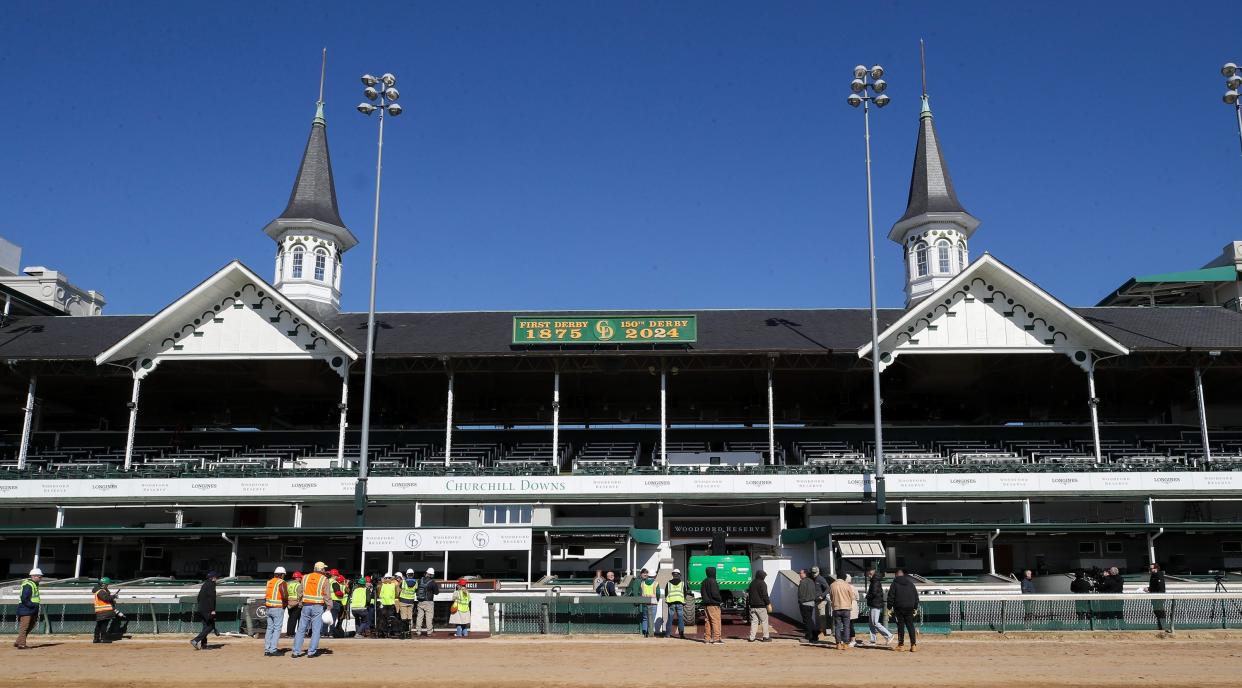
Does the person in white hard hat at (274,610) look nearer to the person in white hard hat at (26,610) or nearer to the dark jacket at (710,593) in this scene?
the person in white hard hat at (26,610)

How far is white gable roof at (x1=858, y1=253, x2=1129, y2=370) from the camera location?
36.8m

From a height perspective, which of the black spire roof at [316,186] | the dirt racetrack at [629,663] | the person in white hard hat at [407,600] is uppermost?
the black spire roof at [316,186]

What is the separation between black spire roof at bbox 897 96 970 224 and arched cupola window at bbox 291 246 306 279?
26945 millimetres

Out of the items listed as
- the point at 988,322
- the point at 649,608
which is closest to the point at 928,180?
the point at 988,322

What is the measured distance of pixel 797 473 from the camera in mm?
35438

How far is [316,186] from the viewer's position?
48969mm

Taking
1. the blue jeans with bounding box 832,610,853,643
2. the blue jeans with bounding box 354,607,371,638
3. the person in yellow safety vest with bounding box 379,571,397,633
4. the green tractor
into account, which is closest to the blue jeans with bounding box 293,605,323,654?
the person in yellow safety vest with bounding box 379,571,397,633

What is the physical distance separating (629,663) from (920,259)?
113 ft

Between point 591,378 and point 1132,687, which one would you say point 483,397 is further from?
point 1132,687

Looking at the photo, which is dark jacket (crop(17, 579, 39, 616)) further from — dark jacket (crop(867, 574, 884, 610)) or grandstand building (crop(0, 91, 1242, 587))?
dark jacket (crop(867, 574, 884, 610))

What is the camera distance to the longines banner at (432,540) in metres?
27.8

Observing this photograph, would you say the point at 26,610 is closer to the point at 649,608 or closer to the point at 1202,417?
the point at 649,608

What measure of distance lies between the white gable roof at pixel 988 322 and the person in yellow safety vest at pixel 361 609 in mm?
20570

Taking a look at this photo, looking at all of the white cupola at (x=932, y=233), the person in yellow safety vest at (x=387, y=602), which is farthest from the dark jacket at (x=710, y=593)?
the white cupola at (x=932, y=233)
